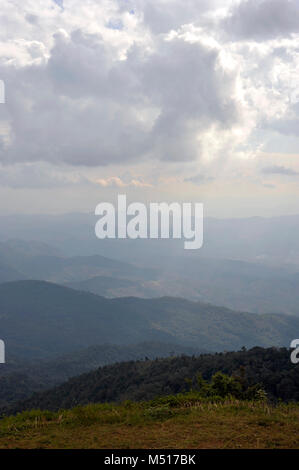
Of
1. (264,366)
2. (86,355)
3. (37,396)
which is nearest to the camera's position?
(264,366)

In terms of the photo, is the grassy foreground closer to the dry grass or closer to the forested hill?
the dry grass

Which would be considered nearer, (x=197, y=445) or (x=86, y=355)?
(x=197, y=445)

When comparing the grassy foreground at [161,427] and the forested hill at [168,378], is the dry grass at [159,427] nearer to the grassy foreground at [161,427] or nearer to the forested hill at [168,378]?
the grassy foreground at [161,427]

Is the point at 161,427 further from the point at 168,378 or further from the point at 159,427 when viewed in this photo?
the point at 168,378

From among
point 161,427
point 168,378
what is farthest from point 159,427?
point 168,378

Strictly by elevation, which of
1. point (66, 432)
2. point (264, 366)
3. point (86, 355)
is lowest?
point (86, 355)

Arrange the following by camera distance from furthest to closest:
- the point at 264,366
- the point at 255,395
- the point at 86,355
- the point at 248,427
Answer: the point at 86,355 → the point at 264,366 → the point at 255,395 → the point at 248,427
